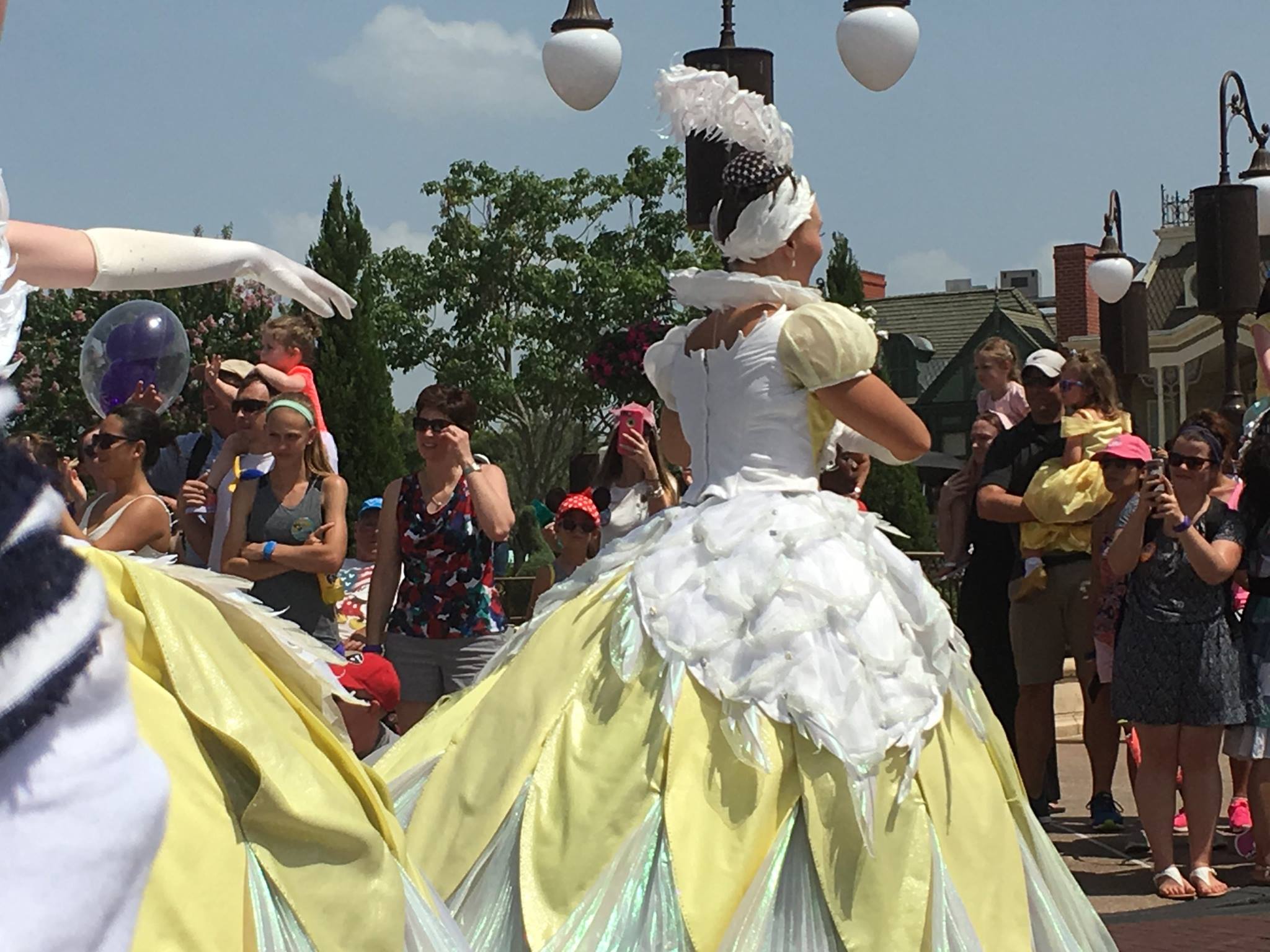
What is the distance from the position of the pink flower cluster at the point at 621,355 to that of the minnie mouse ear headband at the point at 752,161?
14.8ft

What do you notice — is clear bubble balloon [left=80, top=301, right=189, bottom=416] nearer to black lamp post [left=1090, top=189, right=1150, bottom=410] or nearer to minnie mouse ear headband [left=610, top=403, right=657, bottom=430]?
minnie mouse ear headband [left=610, top=403, right=657, bottom=430]

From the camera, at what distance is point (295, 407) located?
5.86 m

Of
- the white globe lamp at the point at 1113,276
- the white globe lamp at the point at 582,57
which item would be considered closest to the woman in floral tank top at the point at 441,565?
the white globe lamp at the point at 582,57

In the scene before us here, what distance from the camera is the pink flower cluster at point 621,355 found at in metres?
8.80

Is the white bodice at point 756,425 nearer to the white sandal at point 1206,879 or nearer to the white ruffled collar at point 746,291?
the white ruffled collar at point 746,291

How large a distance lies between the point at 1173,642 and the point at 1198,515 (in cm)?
48

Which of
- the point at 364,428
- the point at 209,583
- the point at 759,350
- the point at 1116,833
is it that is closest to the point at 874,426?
the point at 759,350

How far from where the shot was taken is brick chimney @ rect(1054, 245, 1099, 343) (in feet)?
137

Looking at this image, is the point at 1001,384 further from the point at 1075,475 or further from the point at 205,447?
the point at 205,447

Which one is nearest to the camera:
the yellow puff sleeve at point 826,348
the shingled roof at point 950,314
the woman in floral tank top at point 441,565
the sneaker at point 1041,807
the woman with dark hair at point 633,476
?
the yellow puff sleeve at point 826,348

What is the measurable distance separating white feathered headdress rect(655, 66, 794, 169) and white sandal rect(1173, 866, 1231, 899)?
321 cm

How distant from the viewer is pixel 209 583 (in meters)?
2.21

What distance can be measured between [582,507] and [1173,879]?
2.73 m

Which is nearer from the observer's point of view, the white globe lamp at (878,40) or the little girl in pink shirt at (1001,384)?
the little girl in pink shirt at (1001,384)
